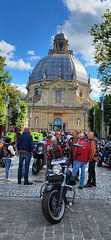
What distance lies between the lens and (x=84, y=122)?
57688mm

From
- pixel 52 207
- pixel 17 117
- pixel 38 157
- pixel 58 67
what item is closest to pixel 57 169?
pixel 52 207

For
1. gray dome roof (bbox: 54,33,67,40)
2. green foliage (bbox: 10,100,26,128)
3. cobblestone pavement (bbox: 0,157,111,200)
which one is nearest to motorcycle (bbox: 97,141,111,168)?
cobblestone pavement (bbox: 0,157,111,200)

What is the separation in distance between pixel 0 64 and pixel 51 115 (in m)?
33.9

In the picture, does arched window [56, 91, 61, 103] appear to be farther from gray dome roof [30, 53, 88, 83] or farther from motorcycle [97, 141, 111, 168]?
motorcycle [97, 141, 111, 168]

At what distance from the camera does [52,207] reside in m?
4.34

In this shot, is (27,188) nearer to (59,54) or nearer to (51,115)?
(51,115)

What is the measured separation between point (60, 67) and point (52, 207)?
69824 mm

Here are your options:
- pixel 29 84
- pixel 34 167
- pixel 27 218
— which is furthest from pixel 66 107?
pixel 27 218

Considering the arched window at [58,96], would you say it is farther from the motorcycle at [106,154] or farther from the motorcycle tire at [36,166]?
the motorcycle tire at [36,166]

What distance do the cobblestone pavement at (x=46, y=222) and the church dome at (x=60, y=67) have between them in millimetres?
64254

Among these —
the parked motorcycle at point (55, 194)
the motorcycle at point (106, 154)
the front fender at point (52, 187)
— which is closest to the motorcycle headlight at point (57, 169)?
Result: the parked motorcycle at point (55, 194)

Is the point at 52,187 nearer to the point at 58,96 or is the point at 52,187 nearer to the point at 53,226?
the point at 53,226

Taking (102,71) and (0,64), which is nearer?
(102,71)

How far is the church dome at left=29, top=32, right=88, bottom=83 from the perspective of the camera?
7062 centimetres
